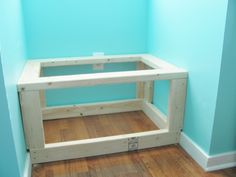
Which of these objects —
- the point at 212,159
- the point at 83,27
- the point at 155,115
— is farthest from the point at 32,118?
the point at 212,159

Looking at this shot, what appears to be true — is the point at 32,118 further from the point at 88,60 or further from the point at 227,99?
the point at 227,99

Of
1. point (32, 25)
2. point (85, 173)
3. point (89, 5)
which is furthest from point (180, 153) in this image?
point (32, 25)

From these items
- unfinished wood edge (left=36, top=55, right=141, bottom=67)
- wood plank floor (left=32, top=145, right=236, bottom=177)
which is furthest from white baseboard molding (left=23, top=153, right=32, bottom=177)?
unfinished wood edge (left=36, top=55, right=141, bottom=67)

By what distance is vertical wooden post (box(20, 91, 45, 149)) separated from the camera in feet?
5.30

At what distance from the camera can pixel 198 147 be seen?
1789mm

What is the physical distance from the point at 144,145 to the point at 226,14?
1.14 meters

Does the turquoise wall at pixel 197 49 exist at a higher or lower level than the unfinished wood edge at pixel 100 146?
higher

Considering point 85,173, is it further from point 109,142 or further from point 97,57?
point 97,57

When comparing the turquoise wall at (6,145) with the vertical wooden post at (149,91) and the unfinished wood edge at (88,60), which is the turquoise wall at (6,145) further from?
the vertical wooden post at (149,91)

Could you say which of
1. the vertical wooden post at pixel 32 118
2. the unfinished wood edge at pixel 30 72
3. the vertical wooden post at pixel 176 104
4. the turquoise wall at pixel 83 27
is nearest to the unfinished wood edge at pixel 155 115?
the vertical wooden post at pixel 176 104

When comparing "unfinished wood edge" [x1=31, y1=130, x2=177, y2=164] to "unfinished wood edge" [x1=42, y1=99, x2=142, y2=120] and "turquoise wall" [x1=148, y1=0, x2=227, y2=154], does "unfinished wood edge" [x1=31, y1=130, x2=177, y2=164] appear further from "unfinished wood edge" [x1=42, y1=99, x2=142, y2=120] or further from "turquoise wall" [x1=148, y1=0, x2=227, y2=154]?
"unfinished wood edge" [x1=42, y1=99, x2=142, y2=120]

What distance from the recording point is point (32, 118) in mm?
1662

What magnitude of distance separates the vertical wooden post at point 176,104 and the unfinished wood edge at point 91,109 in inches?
29.3

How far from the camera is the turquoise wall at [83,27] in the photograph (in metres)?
2.21
